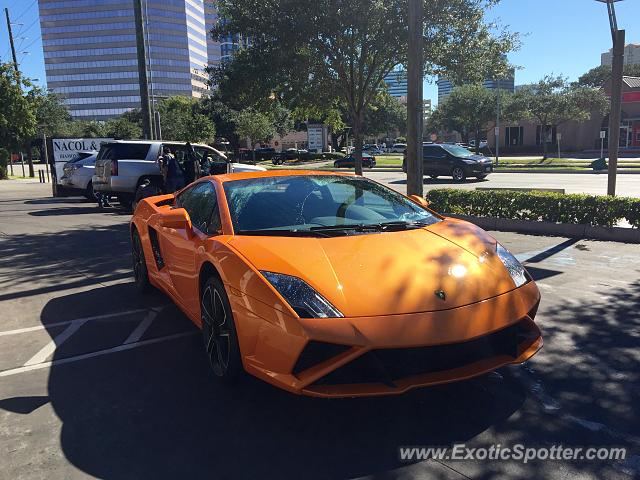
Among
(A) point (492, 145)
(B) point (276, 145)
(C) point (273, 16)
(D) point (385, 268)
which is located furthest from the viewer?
(B) point (276, 145)

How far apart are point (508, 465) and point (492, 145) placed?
204 ft

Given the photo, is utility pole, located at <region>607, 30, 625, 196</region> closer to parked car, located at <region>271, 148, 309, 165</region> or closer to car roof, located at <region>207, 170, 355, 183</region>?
car roof, located at <region>207, 170, 355, 183</region>

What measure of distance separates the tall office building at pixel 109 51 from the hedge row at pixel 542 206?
455 feet

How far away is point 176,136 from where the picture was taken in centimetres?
5153

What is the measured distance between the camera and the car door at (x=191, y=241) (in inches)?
160

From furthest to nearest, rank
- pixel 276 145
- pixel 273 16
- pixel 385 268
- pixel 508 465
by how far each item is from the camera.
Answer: pixel 276 145
pixel 273 16
pixel 385 268
pixel 508 465

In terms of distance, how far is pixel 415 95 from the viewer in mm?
9469

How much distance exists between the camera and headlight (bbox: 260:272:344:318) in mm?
2848

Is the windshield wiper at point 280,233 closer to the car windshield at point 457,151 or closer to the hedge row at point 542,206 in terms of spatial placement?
the hedge row at point 542,206

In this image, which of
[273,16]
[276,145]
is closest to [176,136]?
[276,145]

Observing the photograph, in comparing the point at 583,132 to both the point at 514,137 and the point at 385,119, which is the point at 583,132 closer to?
the point at 514,137

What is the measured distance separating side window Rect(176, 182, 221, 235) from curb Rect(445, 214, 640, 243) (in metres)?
7.04

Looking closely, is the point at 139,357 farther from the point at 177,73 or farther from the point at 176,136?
the point at 177,73

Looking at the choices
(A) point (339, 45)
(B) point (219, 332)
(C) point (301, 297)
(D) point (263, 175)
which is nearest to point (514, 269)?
(C) point (301, 297)
